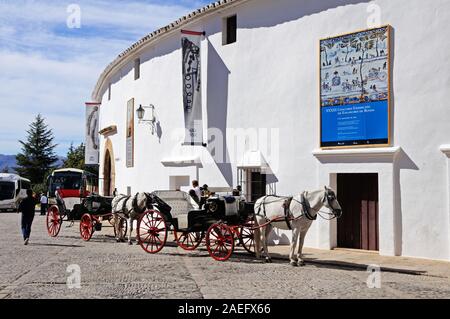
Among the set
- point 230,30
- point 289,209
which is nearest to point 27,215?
point 289,209

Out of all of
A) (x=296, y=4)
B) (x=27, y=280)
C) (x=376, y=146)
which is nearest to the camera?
(x=27, y=280)

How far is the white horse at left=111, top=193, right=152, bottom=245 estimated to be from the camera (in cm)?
1466

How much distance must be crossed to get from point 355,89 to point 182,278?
258 inches

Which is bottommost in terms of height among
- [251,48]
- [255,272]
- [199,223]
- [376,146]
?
[255,272]

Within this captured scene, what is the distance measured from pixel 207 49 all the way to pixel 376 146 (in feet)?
23.0

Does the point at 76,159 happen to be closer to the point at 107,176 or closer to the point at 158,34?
the point at 107,176

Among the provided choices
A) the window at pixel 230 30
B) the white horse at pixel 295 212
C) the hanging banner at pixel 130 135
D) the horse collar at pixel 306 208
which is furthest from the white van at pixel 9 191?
the horse collar at pixel 306 208

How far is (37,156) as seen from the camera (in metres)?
57.4

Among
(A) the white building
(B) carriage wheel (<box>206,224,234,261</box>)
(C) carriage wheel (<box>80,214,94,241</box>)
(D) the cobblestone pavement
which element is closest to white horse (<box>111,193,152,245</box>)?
(C) carriage wheel (<box>80,214,94,241</box>)

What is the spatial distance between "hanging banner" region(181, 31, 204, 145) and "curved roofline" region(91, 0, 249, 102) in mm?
768

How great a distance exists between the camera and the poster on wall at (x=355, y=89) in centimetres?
1277
